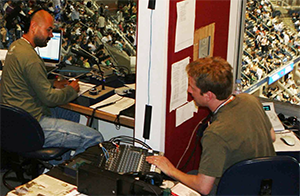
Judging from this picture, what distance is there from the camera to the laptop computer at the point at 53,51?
3.47 m

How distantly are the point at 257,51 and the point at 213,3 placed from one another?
3.42ft

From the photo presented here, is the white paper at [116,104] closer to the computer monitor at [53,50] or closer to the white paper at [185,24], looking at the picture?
the white paper at [185,24]

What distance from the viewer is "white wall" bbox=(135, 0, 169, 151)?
2.06 meters

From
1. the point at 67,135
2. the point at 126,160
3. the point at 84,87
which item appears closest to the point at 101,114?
the point at 67,135

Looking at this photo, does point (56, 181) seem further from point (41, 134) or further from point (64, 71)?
point (64, 71)

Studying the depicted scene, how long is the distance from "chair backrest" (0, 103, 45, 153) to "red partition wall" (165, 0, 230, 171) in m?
0.80

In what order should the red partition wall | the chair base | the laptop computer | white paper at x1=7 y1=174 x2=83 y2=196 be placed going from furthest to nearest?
the laptop computer
the chair base
the red partition wall
white paper at x1=7 y1=174 x2=83 y2=196

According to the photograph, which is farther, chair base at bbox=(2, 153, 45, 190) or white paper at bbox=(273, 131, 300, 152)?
chair base at bbox=(2, 153, 45, 190)

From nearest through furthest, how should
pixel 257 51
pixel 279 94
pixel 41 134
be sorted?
1. pixel 41 134
2. pixel 279 94
3. pixel 257 51

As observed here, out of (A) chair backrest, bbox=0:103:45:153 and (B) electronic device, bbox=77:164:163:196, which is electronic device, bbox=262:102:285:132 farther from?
(A) chair backrest, bbox=0:103:45:153

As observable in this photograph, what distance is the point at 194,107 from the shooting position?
2.59m

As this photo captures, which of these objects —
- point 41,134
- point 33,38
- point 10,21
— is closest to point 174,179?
point 41,134

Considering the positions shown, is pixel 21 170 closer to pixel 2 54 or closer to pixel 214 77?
pixel 2 54

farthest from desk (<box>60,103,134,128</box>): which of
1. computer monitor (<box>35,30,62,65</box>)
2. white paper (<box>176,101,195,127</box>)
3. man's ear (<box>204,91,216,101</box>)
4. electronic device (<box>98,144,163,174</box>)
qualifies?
computer monitor (<box>35,30,62,65</box>)
